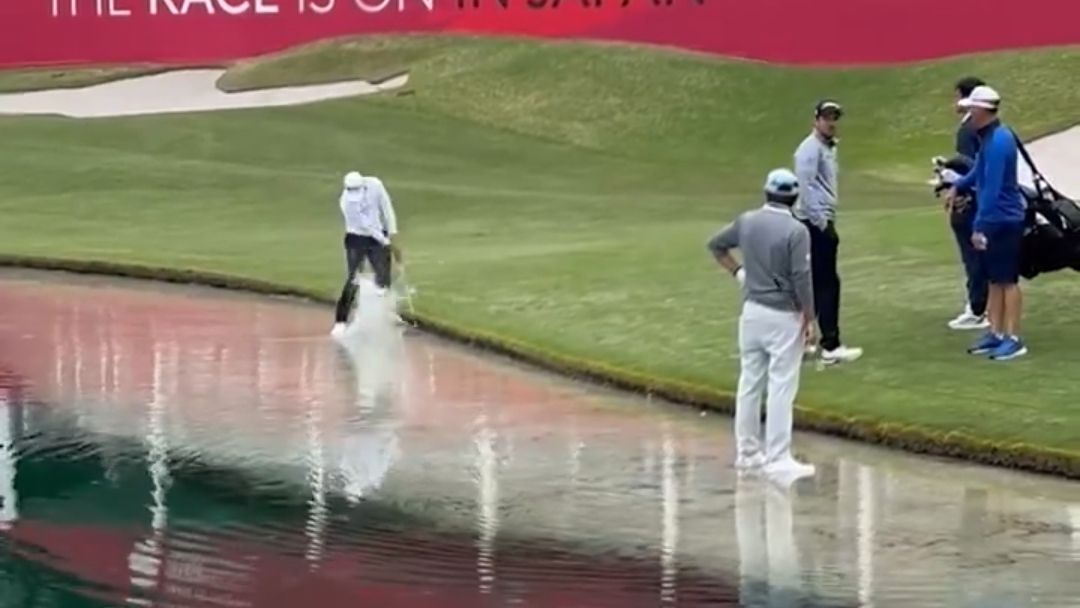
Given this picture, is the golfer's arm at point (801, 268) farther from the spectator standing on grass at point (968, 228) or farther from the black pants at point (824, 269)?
the spectator standing on grass at point (968, 228)

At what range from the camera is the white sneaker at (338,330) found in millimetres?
19328

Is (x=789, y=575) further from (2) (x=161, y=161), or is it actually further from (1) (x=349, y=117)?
(1) (x=349, y=117)

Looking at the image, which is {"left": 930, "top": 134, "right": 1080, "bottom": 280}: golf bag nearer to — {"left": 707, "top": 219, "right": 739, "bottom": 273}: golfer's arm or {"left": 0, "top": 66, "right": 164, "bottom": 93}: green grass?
{"left": 707, "top": 219, "right": 739, "bottom": 273}: golfer's arm

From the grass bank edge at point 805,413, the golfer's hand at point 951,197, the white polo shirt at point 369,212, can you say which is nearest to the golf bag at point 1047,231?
the golfer's hand at point 951,197

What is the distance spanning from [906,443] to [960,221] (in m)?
3.68

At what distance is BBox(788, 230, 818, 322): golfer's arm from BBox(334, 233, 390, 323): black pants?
8.42 m

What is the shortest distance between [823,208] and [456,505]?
4915mm

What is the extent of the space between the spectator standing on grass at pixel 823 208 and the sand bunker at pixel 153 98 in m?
34.4

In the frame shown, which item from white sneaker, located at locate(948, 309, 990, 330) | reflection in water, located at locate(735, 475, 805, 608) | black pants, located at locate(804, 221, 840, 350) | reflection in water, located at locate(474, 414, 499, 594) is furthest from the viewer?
white sneaker, located at locate(948, 309, 990, 330)

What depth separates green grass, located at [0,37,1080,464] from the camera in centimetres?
1616

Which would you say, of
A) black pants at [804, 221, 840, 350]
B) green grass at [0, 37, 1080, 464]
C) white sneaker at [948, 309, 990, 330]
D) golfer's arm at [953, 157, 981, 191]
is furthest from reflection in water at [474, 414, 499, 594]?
white sneaker at [948, 309, 990, 330]

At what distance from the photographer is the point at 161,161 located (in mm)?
42969

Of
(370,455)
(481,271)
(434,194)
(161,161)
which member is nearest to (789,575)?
(370,455)

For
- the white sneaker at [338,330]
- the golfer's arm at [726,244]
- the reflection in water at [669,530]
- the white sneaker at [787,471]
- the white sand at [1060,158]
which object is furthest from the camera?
the white sand at [1060,158]
